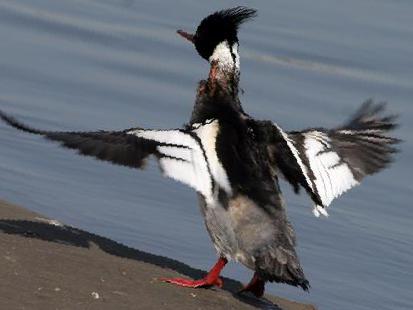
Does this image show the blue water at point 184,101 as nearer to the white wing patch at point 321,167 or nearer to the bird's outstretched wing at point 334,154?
the bird's outstretched wing at point 334,154

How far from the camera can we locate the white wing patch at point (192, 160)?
8.09 meters

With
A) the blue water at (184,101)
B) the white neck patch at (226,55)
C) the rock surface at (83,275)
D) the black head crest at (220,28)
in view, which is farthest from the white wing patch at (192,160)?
the blue water at (184,101)

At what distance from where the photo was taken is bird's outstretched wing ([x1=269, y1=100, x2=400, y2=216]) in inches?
338

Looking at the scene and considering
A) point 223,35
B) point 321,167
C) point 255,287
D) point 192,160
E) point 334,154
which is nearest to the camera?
point 192,160

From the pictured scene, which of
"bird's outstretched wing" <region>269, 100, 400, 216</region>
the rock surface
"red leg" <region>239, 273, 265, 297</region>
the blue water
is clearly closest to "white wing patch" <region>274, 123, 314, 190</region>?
"bird's outstretched wing" <region>269, 100, 400, 216</region>

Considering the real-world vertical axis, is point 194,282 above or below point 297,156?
below

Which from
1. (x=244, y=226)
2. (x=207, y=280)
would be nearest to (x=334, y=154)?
(x=244, y=226)

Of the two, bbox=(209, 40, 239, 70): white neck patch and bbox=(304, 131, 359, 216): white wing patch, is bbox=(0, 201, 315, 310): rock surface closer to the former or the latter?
bbox=(304, 131, 359, 216): white wing patch

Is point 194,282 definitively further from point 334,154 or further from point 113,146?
point 334,154

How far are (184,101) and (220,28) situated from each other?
14.9ft

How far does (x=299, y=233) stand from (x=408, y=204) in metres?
1.18

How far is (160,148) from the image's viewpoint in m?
8.25

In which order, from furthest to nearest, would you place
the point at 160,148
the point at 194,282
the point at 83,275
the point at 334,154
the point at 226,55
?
the point at 226,55, the point at 334,154, the point at 194,282, the point at 160,148, the point at 83,275

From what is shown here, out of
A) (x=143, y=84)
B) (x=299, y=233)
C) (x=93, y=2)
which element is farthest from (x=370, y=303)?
(x=93, y=2)
